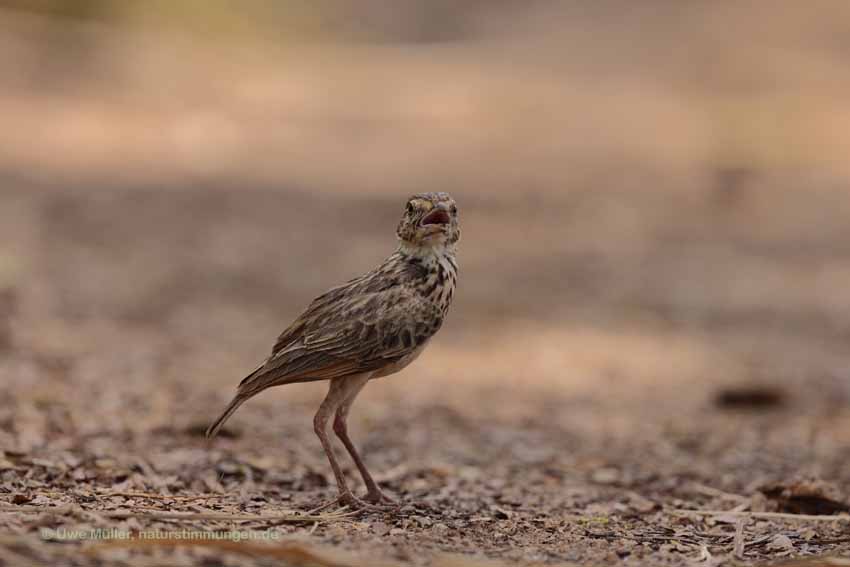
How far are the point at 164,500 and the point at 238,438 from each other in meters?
1.97

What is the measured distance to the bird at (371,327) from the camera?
5336 mm

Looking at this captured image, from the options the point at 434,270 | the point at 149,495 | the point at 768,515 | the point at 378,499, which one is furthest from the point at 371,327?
the point at 768,515

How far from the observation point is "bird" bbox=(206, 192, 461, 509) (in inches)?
210

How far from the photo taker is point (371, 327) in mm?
5348

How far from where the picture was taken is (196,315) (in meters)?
11.1

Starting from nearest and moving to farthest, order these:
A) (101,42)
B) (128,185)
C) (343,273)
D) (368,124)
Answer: (343,273) < (128,185) < (368,124) < (101,42)

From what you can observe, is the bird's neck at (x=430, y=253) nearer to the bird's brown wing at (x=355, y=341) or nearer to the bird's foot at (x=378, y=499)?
the bird's brown wing at (x=355, y=341)

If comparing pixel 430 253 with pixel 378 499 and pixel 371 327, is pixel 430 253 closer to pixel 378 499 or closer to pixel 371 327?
pixel 371 327

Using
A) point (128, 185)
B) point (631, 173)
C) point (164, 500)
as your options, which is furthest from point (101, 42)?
point (164, 500)

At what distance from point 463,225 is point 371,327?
957cm

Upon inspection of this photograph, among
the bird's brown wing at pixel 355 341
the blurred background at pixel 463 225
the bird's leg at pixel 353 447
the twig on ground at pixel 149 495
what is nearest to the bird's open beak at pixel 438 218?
the bird's brown wing at pixel 355 341

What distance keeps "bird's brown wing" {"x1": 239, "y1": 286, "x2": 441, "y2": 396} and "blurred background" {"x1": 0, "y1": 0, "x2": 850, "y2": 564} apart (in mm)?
1595

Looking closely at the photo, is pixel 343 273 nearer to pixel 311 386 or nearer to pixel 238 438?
pixel 311 386

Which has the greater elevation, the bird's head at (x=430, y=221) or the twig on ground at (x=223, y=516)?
the bird's head at (x=430, y=221)
